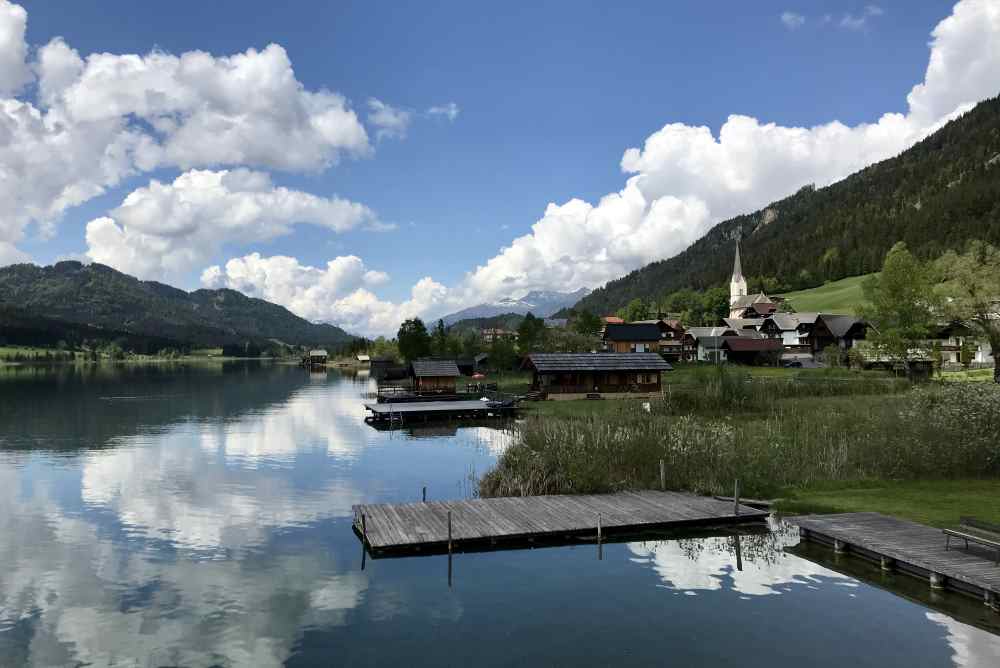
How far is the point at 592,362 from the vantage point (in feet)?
233

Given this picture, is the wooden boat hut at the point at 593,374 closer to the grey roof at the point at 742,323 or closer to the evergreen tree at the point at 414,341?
the evergreen tree at the point at 414,341

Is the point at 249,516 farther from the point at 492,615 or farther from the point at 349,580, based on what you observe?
the point at 492,615

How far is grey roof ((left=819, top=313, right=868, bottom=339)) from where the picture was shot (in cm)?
11438

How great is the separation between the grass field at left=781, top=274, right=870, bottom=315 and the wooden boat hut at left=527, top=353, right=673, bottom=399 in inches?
4288

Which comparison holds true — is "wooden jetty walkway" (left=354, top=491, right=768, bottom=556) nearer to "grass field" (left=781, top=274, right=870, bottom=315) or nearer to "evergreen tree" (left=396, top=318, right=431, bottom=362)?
"evergreen tree" (left=396, top=318, right=431, bottom=362)

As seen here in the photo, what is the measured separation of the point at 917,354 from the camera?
72250 millimetres

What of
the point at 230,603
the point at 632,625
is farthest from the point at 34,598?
the point at 632,625

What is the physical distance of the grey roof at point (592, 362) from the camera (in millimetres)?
70125

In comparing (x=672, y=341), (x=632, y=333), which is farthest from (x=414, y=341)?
(x=672, y=341)

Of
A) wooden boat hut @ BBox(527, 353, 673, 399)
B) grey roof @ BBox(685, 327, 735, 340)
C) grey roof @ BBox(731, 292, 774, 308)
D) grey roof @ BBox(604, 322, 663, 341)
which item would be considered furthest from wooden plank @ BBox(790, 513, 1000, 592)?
grey roof @ BBox(731, 292, 774, 308)

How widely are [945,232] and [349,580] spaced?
20231 centimetres

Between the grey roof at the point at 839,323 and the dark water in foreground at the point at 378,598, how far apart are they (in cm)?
10366

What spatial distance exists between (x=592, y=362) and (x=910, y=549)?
5232 cm

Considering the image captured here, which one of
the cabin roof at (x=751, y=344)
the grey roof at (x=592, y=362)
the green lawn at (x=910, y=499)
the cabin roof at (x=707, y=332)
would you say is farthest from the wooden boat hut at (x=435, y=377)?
the cabin roof at (x=707, y=332)
